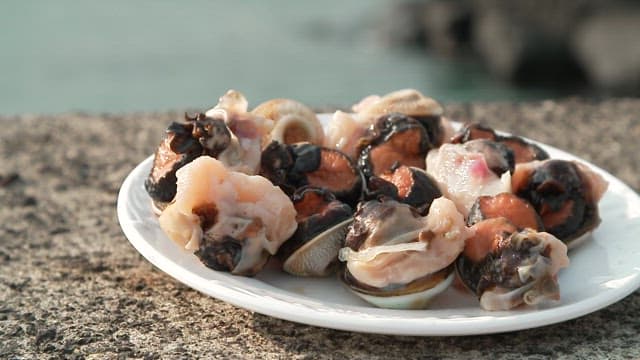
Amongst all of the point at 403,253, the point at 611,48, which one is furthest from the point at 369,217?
the point at 611,48

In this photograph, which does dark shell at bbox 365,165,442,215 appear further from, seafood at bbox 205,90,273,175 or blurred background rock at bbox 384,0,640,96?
blurred background rock at bbox 384,0,640,96

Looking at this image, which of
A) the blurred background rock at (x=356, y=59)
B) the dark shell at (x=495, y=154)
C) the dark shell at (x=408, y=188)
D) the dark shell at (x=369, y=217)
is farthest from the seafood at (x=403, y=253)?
the blurred background rock at (x=356, y=59)

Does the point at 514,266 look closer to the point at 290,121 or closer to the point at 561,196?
the point at 561,196

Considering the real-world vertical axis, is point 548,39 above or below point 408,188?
below

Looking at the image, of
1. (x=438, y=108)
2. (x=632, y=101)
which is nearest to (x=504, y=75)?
(x=632, y=101)

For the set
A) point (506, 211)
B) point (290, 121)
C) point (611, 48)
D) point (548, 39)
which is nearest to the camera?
point (506, 211)

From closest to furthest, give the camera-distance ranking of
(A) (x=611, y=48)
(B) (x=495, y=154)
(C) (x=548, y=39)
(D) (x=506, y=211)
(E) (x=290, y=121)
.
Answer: (D) (x=506, y=211) < (B) (x=495, y=154) < (E) (x=290, y=121) < (A) (x=611, y=48) < (C) (x=548, y=39)

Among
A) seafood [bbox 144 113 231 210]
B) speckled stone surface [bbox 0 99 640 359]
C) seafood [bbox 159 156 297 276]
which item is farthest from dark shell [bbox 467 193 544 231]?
seafood [bbox 144 113 231 210]

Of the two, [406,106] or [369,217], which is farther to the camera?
[406,106]

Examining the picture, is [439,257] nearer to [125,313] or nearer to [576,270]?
[576,270]
